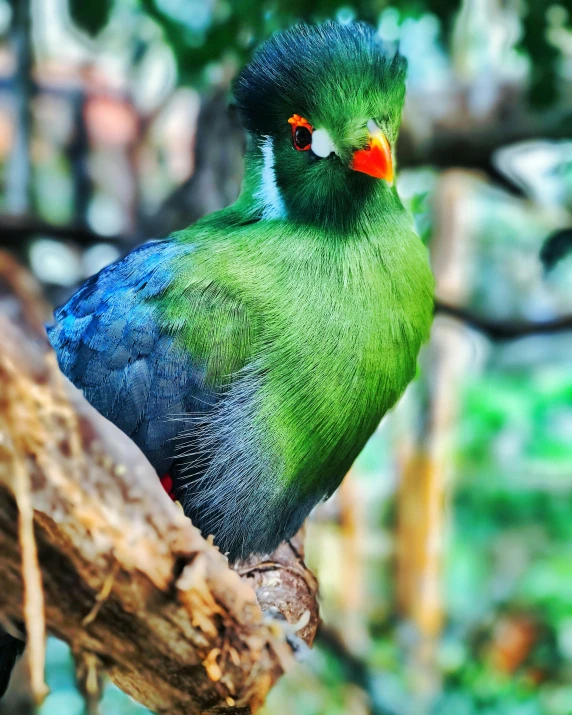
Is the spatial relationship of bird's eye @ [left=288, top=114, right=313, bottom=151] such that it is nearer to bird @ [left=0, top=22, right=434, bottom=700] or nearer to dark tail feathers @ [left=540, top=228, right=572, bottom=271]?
bird @ [left=0, top=22, right=434, bottom=700]

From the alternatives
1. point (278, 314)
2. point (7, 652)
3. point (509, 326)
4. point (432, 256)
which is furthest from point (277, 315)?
point (432, 256)

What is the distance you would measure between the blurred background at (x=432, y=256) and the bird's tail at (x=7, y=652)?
0.93 feet

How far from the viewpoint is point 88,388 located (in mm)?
1292

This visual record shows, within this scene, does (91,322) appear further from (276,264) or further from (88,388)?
(276,264)

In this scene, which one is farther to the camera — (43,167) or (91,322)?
(43,167)

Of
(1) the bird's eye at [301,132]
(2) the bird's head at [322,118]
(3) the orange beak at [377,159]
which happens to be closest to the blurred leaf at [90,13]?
(2) the bird's head at [322,118]

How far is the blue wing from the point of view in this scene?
127 cm

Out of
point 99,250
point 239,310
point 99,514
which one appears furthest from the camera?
point 99,250

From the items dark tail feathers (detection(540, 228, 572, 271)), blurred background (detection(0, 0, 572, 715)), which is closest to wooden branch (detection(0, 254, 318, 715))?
blurred background (detection(0, 0, 572, 715))

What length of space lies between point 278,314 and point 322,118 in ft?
1.09

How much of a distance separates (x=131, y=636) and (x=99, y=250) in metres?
2.04

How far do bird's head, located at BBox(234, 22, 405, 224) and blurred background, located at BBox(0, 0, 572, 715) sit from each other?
0.47 m

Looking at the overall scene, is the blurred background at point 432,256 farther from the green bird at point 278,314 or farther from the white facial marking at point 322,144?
the white facial marking at point 322,144

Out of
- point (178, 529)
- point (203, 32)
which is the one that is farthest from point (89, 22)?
point (178, 529)
